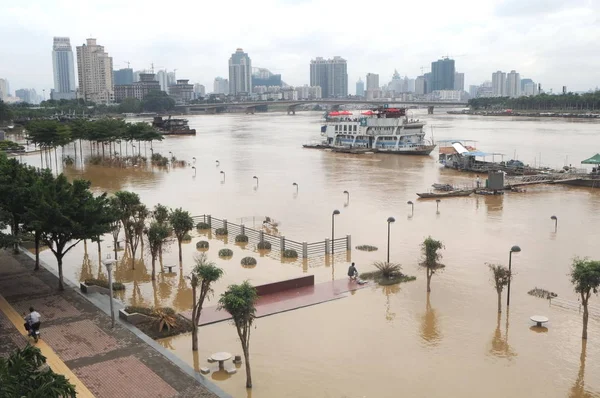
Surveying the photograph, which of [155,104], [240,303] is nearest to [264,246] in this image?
[240,303]

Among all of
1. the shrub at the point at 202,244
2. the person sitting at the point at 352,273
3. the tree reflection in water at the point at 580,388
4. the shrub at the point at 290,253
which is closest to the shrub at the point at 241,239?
the shrub at the point at 202,244

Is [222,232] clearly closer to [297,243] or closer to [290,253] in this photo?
[297,243]

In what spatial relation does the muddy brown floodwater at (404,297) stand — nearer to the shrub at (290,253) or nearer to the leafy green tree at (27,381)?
the shrub at (290,253)

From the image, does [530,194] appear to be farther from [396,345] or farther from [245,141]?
[245,141]

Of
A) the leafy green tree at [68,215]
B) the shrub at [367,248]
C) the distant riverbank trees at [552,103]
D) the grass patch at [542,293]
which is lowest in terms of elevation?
the grass patch at [542,293]

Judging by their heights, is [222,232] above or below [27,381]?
below

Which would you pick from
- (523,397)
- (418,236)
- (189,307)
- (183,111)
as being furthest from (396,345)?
(183,111)
